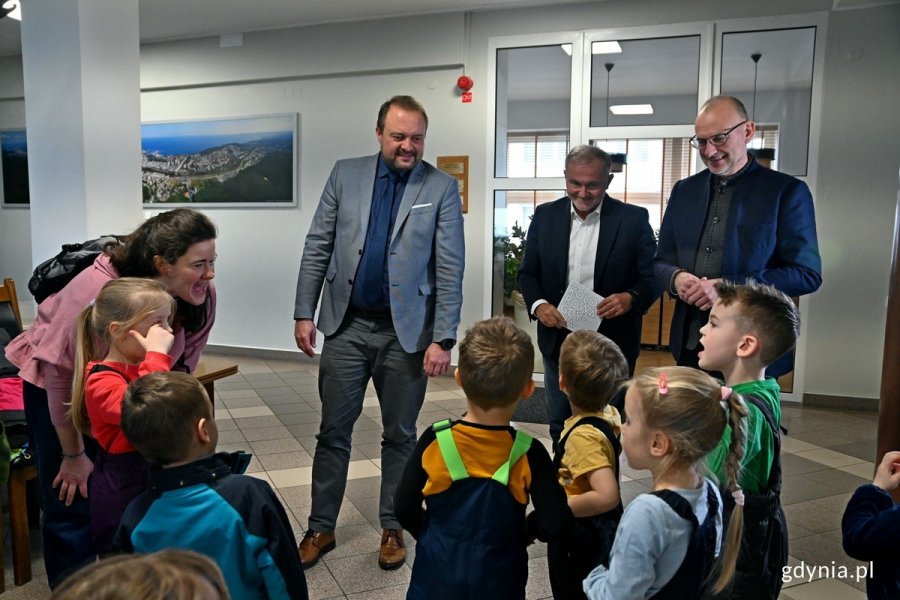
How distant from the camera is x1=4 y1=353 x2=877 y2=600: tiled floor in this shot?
91.2 inches

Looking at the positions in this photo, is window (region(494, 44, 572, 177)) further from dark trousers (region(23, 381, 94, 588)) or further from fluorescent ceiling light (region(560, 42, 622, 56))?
dark trousers (region(23, 381, 94, 588))

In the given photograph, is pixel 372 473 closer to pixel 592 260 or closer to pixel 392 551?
pixel 392 551

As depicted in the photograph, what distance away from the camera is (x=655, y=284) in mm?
2502

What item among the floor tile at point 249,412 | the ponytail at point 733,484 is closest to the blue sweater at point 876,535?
the ponytail at point 733,484

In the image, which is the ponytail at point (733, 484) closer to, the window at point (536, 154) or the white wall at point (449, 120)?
the white wall at point (449, 120)

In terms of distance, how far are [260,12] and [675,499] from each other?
18.9ft

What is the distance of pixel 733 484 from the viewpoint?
4.50 feet

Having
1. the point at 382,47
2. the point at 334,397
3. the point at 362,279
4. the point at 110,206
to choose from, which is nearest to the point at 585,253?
the point at 362,279

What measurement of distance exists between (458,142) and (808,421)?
138 inches

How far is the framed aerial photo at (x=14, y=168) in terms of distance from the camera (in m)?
6.97

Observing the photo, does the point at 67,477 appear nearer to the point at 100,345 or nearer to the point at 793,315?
the point at 100,345

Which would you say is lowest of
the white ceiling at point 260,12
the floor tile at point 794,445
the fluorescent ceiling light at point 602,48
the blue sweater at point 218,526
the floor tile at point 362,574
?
the floor tile at point 794,445

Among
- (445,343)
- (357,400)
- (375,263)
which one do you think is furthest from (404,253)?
(357,400)

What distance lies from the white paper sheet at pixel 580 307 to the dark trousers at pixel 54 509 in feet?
5.41
